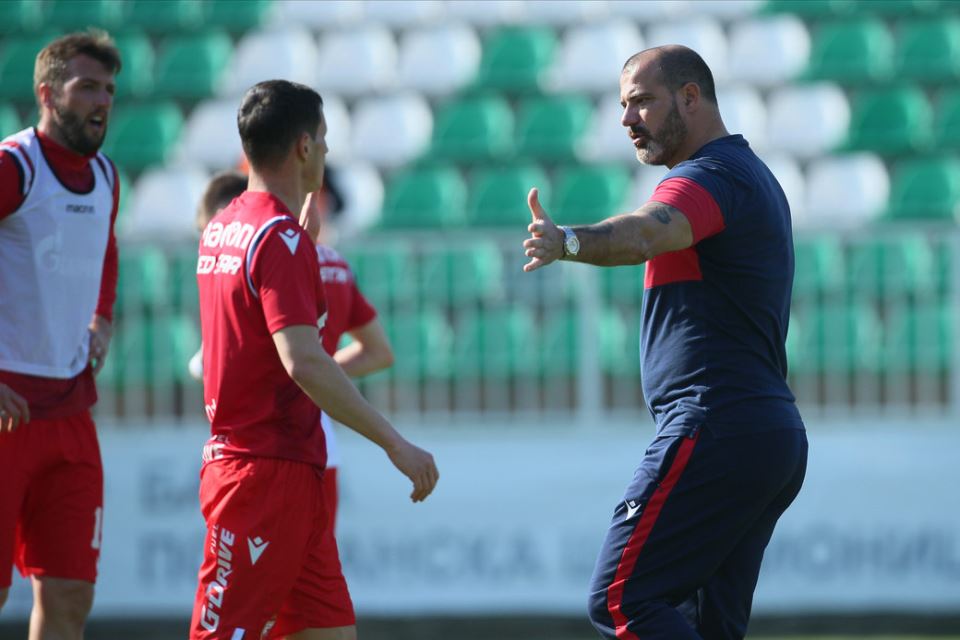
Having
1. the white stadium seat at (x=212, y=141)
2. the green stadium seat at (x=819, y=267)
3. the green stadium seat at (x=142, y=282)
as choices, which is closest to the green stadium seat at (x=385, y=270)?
the green stadium seat at (x=142, y=282)

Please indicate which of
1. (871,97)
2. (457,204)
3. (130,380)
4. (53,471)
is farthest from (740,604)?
(871,97)

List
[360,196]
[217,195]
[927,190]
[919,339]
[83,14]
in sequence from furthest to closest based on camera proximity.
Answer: [83,14], [360,196], [927,190], [919,339], [217,195]

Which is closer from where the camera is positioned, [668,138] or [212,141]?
[668,138]

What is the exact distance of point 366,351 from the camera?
18.7 ft

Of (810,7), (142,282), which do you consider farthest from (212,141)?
(810,7)

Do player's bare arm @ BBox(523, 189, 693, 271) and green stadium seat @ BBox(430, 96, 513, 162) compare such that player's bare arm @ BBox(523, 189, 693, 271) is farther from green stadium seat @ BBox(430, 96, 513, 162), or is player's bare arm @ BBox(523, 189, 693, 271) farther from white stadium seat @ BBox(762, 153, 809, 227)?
green stadium seat @ BBox(430, 96, 513, 162)

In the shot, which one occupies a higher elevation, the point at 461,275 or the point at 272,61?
the point at 272,61

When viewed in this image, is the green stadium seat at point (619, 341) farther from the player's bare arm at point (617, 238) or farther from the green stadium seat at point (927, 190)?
the player's bare arm at point (617, 238)

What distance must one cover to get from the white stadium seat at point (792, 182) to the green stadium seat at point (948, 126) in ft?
3.69

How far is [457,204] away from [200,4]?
3.96 m

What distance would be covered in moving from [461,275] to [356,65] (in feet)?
14.3

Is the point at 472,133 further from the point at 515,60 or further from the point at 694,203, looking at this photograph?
the point at 694,203

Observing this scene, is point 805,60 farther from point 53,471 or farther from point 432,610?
point 53,471

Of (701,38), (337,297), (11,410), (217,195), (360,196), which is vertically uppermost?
(701,38)
